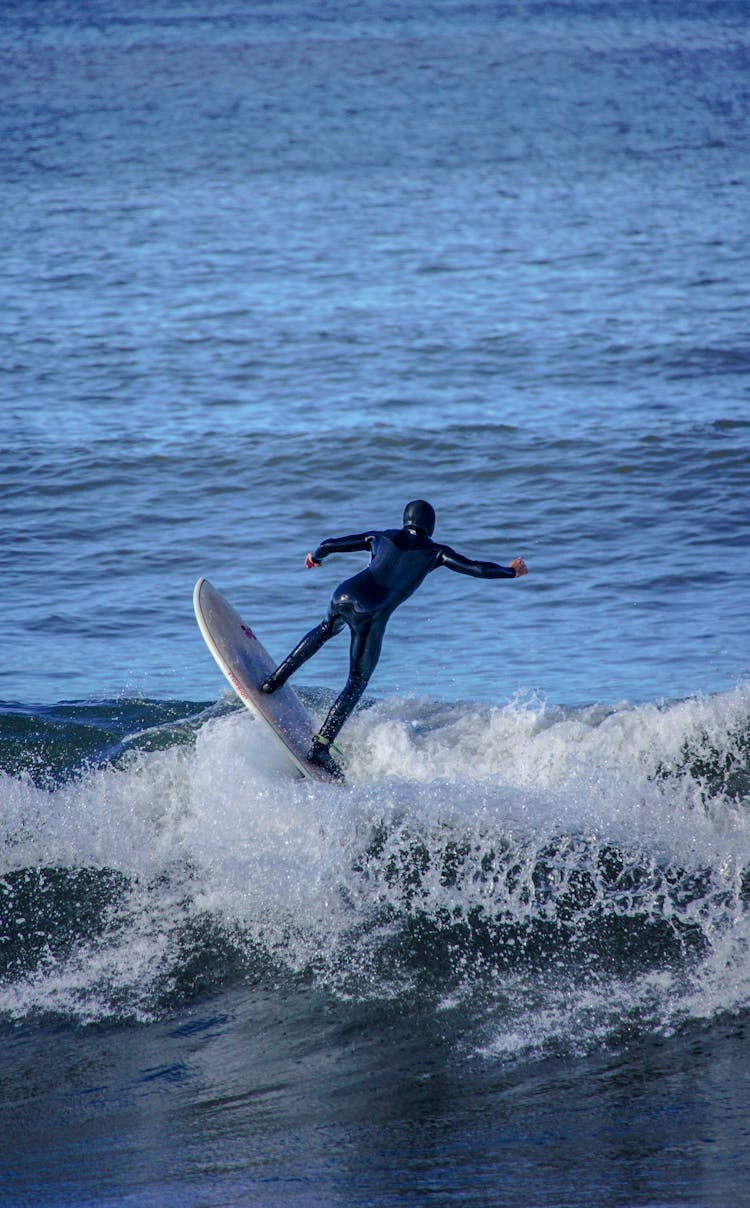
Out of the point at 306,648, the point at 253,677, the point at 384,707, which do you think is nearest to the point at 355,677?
the point at 306,648

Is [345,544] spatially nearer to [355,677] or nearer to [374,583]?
[374,583]

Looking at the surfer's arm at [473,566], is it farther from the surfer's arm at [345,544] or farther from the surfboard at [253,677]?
the surfboard at [253,677]

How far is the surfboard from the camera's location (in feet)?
28.8

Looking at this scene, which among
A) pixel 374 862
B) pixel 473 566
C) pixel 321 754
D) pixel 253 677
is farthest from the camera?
pixel 253 677

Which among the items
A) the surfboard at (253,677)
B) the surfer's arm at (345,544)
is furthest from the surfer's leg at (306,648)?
the surfer's arm at (345,544)

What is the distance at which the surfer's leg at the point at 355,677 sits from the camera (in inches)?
341

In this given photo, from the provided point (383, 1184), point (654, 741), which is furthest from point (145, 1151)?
point (654, 741)

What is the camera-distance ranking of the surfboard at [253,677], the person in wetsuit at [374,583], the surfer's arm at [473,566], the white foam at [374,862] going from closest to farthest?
the white foam at [374,862], the surfer's arm at [473,566], the person in wetsuit at [374,583], the surfboard at [253,677]

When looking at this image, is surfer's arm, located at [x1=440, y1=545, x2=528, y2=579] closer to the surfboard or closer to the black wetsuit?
the black wetsuit

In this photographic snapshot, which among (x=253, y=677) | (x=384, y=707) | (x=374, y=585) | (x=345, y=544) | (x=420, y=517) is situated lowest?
(x=384, y=707)

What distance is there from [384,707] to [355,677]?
59.0 inches

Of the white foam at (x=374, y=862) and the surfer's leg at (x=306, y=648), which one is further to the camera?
the surfer's leg at (x=306, y=648)

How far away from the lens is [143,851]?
25.9 ft

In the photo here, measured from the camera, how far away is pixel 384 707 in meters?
10.2
